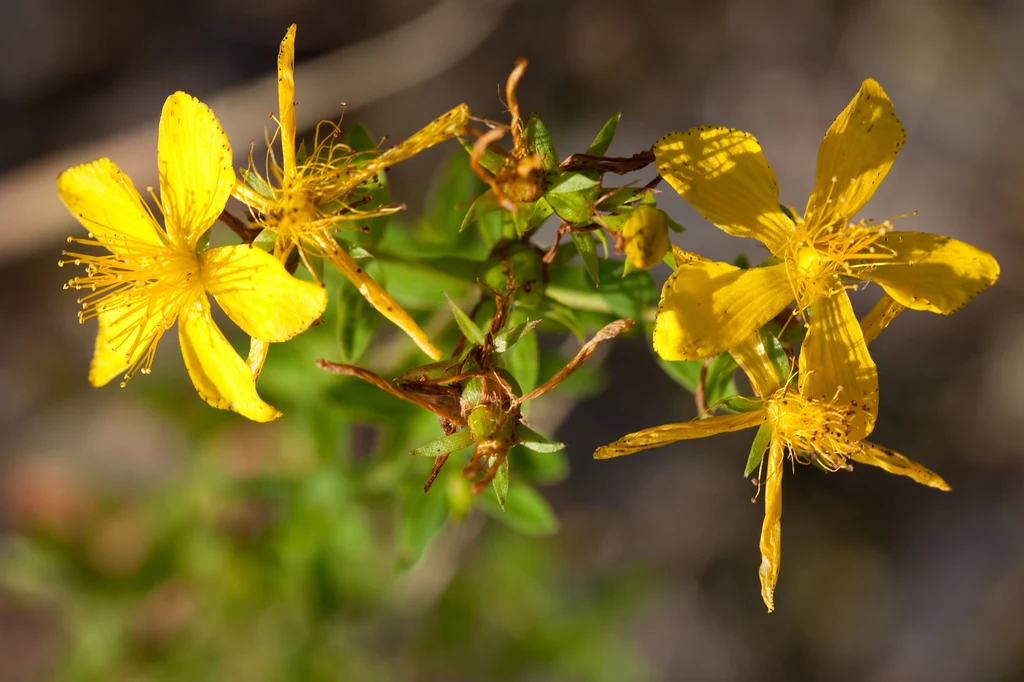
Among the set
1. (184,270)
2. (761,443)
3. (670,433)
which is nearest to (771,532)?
(761,443)

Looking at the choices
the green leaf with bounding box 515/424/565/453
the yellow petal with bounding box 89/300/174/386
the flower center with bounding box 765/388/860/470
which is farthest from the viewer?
the yellow petal with bounding box 89/300/174/386

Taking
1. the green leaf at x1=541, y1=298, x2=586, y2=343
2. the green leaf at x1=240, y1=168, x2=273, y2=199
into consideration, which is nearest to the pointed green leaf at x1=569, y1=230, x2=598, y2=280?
the green leaf at x1=541, y1=298, x2=586, y2=343

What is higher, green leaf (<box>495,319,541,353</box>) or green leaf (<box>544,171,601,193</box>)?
green leaf (<box>544,171,601,193</box>)

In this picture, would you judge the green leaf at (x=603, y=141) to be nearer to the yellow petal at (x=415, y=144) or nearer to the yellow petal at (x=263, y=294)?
the yellow petal at (x=415, y=144)

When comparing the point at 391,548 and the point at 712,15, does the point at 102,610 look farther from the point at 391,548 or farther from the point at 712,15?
the point at 712,15

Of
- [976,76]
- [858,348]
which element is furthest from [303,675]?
[976,76]

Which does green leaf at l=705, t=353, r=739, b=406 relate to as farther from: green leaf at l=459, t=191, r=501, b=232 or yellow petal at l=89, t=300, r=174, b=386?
yellow petal at l=89, t=300, r=174, b=386

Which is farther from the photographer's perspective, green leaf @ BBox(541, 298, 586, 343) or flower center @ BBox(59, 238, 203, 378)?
green leaf @ BBox(541, 298, 586, 343)
